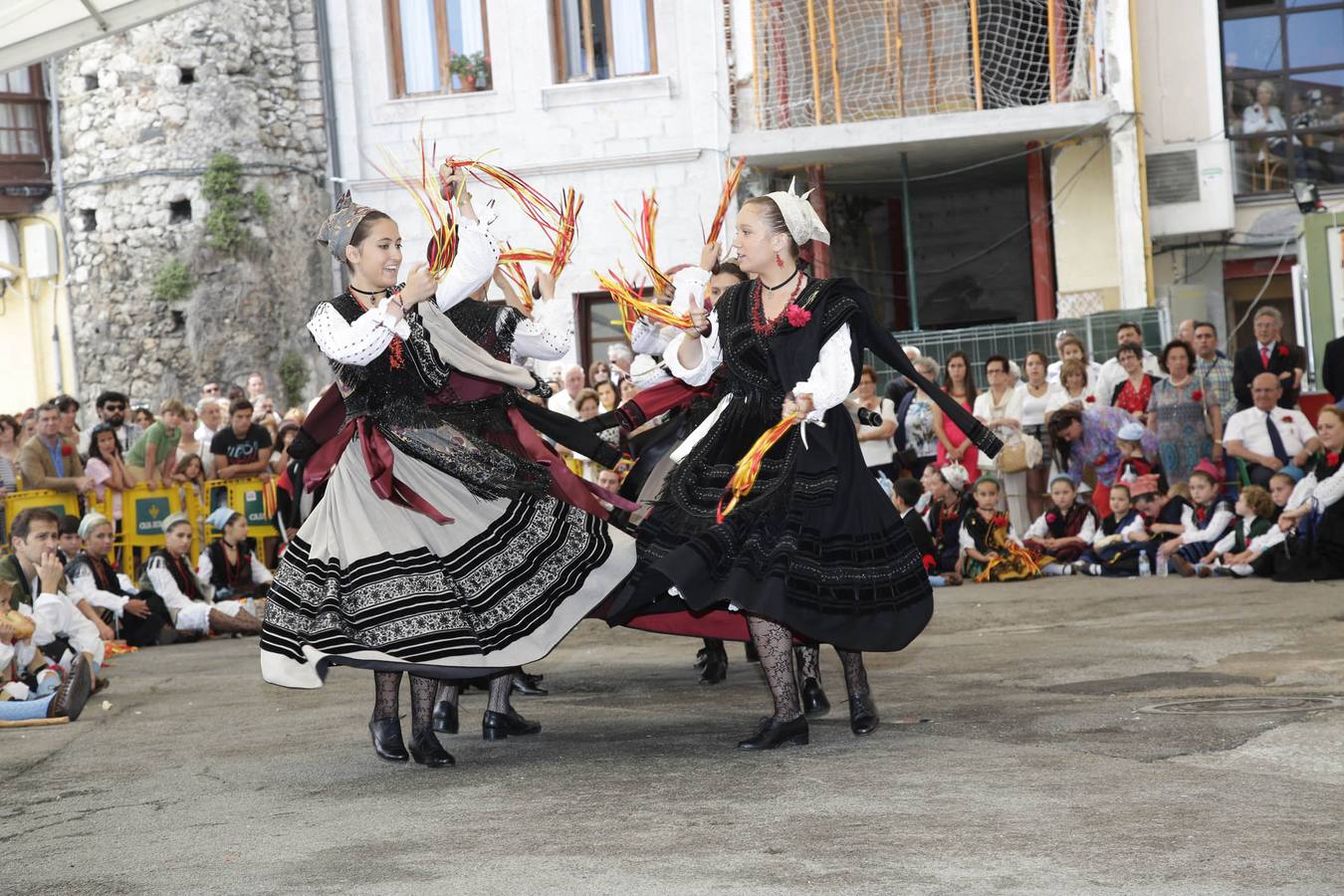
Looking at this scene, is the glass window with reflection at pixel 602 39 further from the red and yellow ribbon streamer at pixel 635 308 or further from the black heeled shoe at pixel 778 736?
the black heeled shoe at pixel 778 736

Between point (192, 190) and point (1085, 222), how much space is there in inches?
338

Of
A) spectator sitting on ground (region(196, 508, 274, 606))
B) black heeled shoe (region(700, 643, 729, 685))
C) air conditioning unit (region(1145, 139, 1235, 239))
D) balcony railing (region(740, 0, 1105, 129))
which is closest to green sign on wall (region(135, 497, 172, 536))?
spectator sitting on ground (region(196, 508, 274, 606))

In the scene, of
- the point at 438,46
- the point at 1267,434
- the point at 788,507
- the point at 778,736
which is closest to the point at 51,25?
the point at 788,507

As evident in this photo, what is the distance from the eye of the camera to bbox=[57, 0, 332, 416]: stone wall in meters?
16.7

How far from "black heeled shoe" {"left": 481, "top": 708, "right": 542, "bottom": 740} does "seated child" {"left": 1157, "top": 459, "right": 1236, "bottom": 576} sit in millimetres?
5732

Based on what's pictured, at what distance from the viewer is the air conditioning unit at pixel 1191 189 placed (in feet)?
51.7

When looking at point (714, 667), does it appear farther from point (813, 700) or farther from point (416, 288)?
point (416, 288)

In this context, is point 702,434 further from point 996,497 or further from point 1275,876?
point 996,497

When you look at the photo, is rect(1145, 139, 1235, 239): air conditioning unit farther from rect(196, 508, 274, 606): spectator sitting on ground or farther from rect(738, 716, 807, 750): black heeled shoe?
rect(738, 716, 807, 750): black heeled shoe

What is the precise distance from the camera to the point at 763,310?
5434 mm

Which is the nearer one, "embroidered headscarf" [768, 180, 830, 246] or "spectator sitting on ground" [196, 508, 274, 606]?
"embroidered headscarf" [768, 180, 830, 246]

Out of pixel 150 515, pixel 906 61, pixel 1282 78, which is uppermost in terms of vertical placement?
pixel 906 61

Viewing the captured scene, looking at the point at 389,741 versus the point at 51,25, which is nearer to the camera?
the point at 389,741

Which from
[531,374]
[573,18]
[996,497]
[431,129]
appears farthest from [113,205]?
[531,374]
